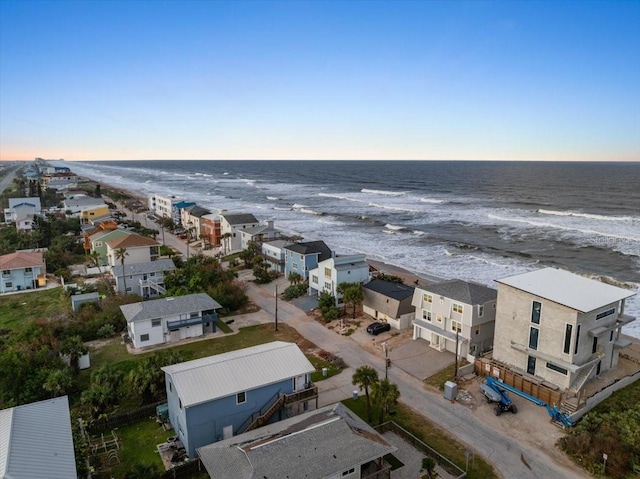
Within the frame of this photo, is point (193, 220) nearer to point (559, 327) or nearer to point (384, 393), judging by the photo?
point (384, 393)

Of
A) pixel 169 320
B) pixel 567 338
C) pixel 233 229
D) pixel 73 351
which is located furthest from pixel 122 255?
pixel 567 338

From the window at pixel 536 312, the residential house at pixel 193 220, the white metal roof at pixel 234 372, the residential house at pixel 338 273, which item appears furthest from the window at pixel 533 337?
the residential house at pixel 193 220

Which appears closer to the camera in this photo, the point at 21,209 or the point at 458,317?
the point at 458,317

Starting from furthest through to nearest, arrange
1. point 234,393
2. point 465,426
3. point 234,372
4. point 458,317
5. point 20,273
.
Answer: point 20,273 → point 458,317 → point 465,426 → point 234,372 → point 234,393

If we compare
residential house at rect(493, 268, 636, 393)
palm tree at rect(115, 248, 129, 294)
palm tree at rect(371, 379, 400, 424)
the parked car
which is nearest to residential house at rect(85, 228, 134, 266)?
palm tree at rect(115, 248, 129, 294)

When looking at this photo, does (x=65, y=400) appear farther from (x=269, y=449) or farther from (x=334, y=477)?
(x=334, y=477)

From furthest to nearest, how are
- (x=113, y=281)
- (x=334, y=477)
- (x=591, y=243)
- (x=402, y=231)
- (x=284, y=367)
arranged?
1. (x=402, y=231)
2. (x=591, y=243)
3. (x=113, y=281)
4. (x=284, y=367)
5. (x=334, y=477)

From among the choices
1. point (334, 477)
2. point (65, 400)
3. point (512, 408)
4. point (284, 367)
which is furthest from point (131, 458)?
point (512, 408)
